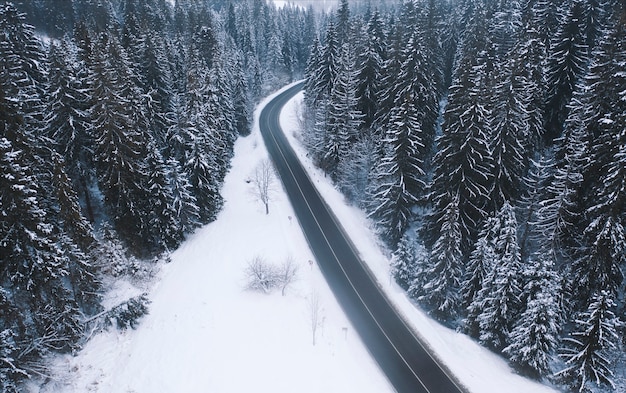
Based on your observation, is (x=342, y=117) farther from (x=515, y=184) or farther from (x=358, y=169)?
(x=515, y=184)

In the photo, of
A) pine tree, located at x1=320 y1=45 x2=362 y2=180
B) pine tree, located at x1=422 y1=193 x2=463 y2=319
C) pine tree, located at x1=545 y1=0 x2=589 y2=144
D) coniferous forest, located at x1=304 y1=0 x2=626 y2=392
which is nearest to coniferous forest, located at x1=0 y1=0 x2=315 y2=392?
pine tree, located at x1=320 y1=45 x2=362 y2=180

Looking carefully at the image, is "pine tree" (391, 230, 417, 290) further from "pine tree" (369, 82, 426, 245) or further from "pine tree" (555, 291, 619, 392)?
"pine tree" (555, 291, 619, 392)

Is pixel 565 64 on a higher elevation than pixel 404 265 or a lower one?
higher

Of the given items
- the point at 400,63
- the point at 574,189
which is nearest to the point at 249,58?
the point at 400,63

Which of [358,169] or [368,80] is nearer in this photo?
[358,169]

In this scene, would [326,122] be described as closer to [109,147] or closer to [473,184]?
[473,184]

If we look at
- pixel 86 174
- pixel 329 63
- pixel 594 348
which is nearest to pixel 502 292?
pixel 594 348

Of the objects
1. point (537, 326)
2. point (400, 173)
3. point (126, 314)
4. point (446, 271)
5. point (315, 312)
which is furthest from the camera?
point (400, 173)
